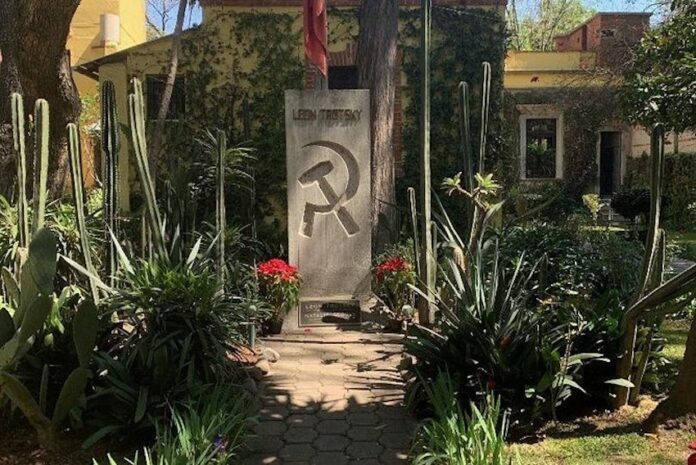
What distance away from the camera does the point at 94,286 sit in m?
4.56

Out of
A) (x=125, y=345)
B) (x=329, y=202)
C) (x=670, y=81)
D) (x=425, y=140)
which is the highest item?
(x=670, y=81)

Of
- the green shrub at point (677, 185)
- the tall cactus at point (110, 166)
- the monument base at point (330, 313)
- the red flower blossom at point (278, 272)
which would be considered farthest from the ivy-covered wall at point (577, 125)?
the tall cactus at point (110, 166)

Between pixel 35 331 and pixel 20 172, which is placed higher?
pixel 20 172

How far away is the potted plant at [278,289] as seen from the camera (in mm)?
6664

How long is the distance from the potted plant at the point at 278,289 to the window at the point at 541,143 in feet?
48.4

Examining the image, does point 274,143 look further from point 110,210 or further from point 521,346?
point 521,346

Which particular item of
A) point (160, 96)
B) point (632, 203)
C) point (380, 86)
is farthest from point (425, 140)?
point (632, 203)

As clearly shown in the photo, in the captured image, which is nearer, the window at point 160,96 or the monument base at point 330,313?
the monument base at point 330,313

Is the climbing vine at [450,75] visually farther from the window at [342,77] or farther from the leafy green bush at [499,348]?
the leafy green bush at [499,348]

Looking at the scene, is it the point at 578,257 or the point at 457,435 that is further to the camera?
the point at 578,257

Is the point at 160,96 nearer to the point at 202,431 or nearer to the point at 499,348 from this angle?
the point at 499,348

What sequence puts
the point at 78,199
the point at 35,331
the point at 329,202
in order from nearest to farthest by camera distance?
the point at 35,331
the point at 78,199
the point at 329,202

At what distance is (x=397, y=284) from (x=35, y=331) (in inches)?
153

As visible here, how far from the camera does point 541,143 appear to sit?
20.4 metres
